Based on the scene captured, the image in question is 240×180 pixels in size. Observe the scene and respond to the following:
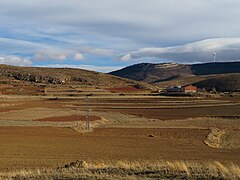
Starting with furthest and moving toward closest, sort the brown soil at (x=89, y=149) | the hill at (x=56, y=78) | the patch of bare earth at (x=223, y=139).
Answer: the hill at (x=56, y=78)
the patch of bare earth at (x=223, y=139)
the brown soil at (x=89, y=149)

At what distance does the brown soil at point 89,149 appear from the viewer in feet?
71.4

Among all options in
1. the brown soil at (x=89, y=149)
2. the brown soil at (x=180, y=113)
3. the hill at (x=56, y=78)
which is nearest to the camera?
the brown soil at (x=89, y=149)

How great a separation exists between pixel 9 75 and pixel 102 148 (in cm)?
16252

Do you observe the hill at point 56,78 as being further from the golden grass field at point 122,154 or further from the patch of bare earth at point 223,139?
the golden grass field at point 122,154

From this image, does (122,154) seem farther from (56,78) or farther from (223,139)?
(56,78)

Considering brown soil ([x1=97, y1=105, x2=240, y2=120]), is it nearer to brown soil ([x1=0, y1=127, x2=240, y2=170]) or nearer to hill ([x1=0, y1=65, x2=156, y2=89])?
brown soil ([x1=0, y1=127, x2=240, y2=170])

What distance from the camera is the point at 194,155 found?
24.0m

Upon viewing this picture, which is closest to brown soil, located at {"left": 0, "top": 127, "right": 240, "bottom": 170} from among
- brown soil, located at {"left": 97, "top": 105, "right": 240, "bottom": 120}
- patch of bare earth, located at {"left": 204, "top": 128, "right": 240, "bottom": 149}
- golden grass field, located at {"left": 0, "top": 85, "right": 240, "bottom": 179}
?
golden grass field, located at {"left": 0, "top": 85, "right": 240, "bottom": 179}

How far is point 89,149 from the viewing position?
84.0ft

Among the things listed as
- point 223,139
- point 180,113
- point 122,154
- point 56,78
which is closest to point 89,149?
point 122,154

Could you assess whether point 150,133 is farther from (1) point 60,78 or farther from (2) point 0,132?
(1) point 60,78

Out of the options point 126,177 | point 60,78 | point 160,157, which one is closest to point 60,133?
point 160,157

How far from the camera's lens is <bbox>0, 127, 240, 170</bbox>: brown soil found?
71.4ft

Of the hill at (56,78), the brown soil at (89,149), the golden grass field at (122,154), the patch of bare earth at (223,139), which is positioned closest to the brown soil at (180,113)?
the patch of bare earth at (223,139)
